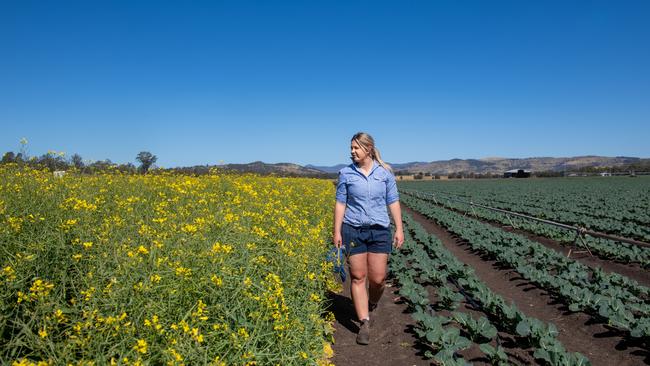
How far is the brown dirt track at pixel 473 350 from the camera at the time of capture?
14.4 ft

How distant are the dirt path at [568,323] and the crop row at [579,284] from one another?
0.16 metres

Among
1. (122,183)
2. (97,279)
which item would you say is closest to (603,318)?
(97,279)

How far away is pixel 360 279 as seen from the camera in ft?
15.3

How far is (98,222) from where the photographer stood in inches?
172

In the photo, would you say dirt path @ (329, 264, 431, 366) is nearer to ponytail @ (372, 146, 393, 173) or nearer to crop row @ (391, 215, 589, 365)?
crop row @ (391, 215, 589, 365)

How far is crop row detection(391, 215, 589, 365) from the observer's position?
13.0 ft

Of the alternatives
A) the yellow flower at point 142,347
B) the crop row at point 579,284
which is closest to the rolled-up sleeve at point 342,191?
the yellow flower at point 142,347

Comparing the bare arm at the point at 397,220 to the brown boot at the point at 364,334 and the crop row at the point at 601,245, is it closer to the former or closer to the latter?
the brown boot at the point at 364,334

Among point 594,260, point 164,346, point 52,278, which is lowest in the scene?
point 594,260

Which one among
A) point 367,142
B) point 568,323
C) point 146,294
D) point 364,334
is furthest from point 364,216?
point 568,323

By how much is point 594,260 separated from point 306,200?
786 centimetres

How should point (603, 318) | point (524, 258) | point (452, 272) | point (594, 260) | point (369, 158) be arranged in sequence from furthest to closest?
point (594, 260) → point (524, 258) → point (452, 272) → point (603, 318) → point (369, 158)

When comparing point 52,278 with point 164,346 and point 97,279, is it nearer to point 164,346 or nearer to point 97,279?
point 97,279

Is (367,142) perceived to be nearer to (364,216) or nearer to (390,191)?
(390,191)
